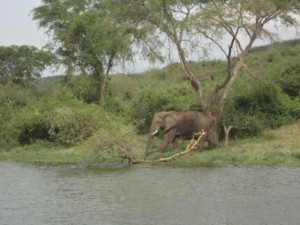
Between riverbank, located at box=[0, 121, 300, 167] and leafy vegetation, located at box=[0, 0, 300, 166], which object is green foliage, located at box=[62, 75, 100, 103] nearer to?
leafy vegetation, located at box=[0, 0, 300, 166]

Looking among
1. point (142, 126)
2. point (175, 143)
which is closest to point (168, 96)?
point (142, 126)

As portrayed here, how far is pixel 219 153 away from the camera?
2469 centimetres

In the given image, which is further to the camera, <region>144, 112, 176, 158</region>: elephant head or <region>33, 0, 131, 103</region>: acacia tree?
<region>33, 0, 131, 103</region>: acacia tree

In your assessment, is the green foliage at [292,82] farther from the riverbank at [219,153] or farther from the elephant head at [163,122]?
the elephant head at [163,122]

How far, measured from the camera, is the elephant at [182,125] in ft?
87.3

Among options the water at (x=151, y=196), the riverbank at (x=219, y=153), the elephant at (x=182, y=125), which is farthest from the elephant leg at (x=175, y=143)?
the water at (x=151, y=196)

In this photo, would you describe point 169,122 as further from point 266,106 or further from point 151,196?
point 151,196

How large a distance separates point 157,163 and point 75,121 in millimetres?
6216

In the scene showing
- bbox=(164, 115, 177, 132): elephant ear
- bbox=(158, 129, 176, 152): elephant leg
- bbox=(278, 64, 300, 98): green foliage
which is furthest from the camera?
bbox=(278, 64, 300, 98): green foliage

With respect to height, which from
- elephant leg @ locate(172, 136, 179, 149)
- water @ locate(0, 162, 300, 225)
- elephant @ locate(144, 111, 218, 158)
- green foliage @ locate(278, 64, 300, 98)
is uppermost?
green foliage @ locate(278, 64, 300, 98)

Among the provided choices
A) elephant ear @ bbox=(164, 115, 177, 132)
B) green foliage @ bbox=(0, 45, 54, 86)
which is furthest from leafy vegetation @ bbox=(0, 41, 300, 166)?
green foliage @ bbox=(0, 45, 54, 86)

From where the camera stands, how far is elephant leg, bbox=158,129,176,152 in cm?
2634

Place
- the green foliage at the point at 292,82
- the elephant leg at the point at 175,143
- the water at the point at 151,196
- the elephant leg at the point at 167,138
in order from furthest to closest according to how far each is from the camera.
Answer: the green foliage at the point at 292,82 → the elephant leg at the point at 175,143 → the elephant leg at the point at 167,138 → the water at the point at 151,196

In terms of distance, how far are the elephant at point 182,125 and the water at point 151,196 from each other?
379 centimetres
